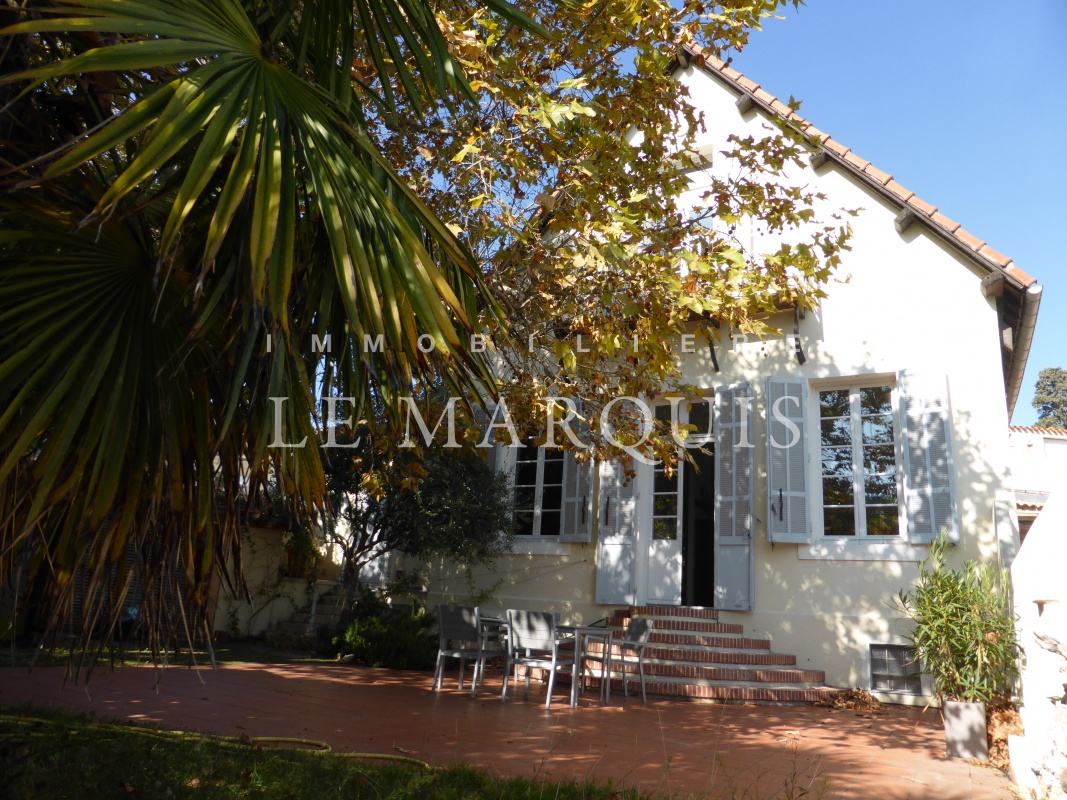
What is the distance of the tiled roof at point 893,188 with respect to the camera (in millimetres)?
8898

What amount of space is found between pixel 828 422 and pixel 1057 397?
144ft

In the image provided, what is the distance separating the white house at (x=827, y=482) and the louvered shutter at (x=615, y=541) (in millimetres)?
20

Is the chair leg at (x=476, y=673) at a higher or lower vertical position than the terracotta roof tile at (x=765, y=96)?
lower

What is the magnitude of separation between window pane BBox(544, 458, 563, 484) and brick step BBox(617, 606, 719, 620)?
216 centimetres

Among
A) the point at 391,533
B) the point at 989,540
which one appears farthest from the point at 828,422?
the point at 391,533

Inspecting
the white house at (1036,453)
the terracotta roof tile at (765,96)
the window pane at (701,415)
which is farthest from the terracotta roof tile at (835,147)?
the white house at (1036,453)

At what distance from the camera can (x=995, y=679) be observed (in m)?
5.59

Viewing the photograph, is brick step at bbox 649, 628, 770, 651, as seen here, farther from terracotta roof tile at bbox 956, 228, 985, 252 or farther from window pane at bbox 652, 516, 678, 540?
terracotta roof tile at bbox 956, 228, 985, 252

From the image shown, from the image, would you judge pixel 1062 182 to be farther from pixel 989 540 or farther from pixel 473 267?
pixel 989 540

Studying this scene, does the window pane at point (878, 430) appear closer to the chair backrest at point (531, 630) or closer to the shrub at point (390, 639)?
the chair backrest at point (531, 630)

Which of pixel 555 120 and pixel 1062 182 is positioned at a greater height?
pixel 555 120

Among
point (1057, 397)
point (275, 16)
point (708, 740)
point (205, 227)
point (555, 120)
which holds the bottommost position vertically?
point (708, 740)

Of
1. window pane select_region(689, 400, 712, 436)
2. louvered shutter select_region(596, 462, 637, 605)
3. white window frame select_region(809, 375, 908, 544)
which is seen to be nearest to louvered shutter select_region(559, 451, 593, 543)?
louvered shutter select_region(596, 462, 637, 605)

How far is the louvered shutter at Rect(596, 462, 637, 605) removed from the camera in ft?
33.8
